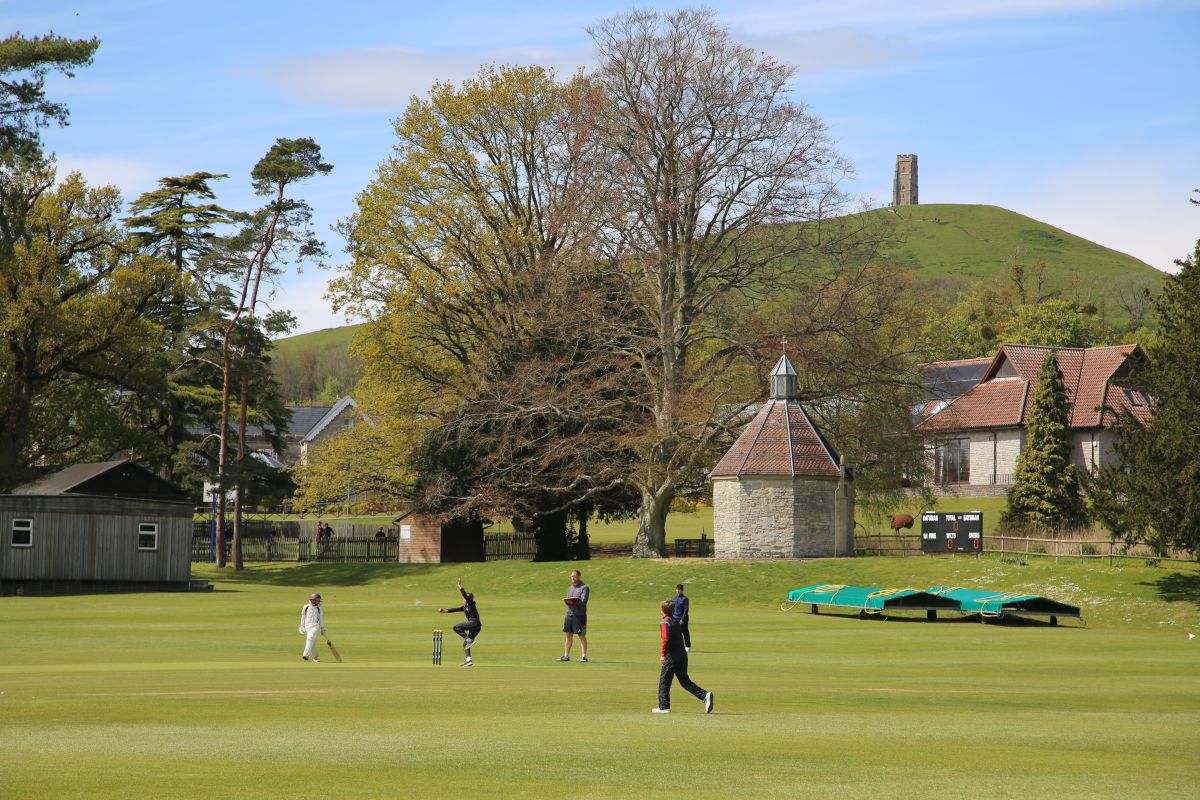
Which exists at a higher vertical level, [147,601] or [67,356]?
[67,356]

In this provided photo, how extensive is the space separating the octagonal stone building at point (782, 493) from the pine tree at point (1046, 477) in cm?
1348

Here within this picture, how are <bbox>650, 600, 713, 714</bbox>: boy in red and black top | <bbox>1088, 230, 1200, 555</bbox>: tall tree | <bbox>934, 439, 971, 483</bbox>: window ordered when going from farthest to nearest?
<bbox>934, 439, 971, 483</bbox>: window → <bbox>1088, 230, 1200, 555</bbox>: tall tree → <bbox>650, 600, 713, 714</bbox>: boy in red and black top

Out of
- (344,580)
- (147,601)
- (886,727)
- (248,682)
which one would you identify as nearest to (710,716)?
(886,727)

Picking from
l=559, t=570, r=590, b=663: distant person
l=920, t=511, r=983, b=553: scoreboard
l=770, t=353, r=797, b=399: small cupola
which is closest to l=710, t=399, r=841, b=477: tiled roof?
l=770, t=353, r=797, b=399: small cupola

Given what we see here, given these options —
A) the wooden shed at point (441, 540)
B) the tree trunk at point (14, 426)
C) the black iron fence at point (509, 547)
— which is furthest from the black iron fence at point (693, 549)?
the tree trunk at point (14, 426)

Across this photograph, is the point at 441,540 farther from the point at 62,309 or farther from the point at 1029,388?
the point at 1029,388

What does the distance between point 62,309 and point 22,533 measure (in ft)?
41.7

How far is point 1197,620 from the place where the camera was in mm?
41594

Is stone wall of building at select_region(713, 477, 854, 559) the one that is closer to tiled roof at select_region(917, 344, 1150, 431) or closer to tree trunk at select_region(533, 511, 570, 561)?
tree trunk at select_region(533, 511, 570, 561)

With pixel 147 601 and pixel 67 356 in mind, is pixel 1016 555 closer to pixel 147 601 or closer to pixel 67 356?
pixel 147 601

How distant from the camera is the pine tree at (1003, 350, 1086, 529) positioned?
65312 millimetres

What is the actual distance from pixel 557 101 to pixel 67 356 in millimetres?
24351

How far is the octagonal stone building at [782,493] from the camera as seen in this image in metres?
54.3

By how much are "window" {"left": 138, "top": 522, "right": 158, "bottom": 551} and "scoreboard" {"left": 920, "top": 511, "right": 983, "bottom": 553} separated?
29597 millimetres
